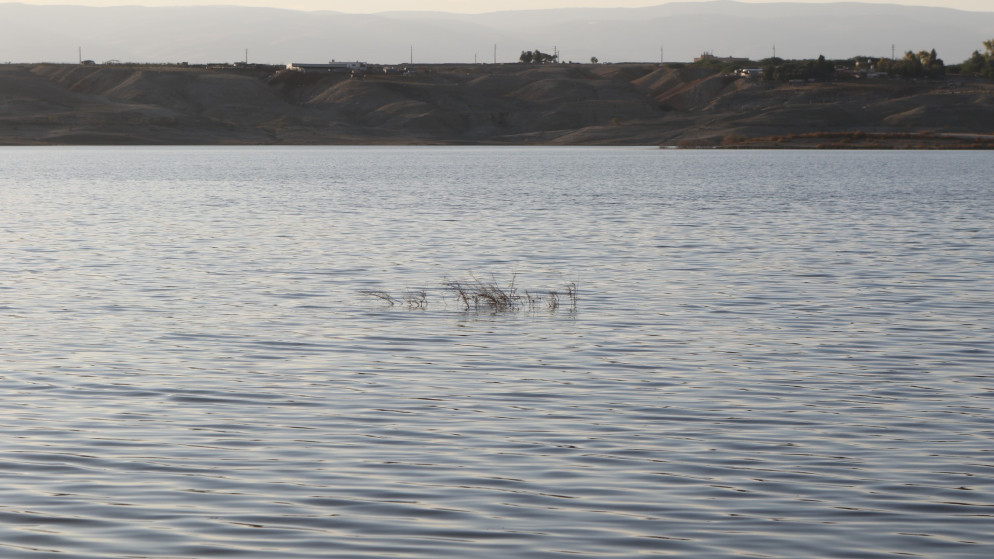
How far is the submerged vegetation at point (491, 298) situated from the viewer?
27.0 metres

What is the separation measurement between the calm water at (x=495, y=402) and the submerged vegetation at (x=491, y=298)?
17.9 inches

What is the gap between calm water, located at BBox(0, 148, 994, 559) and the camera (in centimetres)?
1161

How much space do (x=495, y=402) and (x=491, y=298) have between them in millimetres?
9598

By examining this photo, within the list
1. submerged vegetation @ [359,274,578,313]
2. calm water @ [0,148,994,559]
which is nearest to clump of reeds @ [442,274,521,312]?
submerged vegetation @ [359,274,578,313]

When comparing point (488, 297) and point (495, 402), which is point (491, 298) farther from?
point (495, 402)

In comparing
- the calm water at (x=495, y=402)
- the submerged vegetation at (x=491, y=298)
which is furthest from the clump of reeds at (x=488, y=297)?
the calm water at (x=495, y=402)

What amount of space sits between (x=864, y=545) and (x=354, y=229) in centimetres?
3932

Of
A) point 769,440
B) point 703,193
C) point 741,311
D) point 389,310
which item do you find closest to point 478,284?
point 389,310

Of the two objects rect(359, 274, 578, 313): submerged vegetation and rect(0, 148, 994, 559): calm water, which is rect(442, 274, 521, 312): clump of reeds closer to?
rect(359, 274, 578, 313): submerged vegetation

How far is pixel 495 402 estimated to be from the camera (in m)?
17.2

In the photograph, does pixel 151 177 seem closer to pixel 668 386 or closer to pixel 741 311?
pixel 741 311

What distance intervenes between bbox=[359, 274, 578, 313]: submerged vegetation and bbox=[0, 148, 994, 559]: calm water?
0.46 metres

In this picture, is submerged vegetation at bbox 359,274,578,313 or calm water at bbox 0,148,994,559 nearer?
calm water at bbox 0,148,994,559

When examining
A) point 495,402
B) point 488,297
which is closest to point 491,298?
point 488,297
